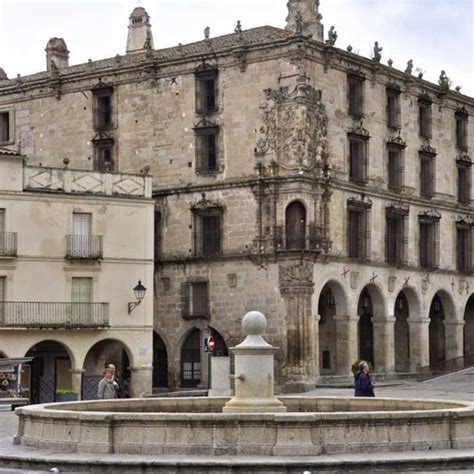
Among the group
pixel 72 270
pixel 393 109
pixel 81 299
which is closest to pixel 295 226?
pixel 81 299

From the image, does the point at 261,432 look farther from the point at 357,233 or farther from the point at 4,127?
the point at 4,127

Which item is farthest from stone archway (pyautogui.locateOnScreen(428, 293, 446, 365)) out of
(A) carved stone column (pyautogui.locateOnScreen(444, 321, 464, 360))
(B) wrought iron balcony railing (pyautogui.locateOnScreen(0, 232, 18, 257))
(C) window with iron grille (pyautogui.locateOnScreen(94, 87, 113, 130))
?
(B) wrought iron balcony railing (pyautogui.locateOnScreen(0, 232, 18, 257))

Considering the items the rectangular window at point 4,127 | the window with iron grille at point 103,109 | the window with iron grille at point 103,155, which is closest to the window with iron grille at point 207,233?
the window with iron grille at point 103,155

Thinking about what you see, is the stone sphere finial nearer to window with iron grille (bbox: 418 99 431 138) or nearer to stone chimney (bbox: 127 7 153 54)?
window with iron grille (bbox: 418 99 431 138)

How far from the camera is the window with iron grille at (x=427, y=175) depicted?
63.9 metres

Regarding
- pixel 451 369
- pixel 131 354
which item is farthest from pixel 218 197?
pixel 451 369

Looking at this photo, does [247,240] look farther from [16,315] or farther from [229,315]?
[16,315]

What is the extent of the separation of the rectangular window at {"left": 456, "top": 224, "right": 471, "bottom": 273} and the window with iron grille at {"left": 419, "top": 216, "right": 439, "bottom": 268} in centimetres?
262

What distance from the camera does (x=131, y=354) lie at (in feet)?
172

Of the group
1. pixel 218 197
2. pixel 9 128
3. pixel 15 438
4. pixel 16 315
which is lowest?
pixel 15 438

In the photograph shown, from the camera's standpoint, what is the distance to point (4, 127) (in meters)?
66.0

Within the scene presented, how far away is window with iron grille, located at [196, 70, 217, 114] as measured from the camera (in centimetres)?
5797

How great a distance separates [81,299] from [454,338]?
21192 millimetres

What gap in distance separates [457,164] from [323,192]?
13.0m
